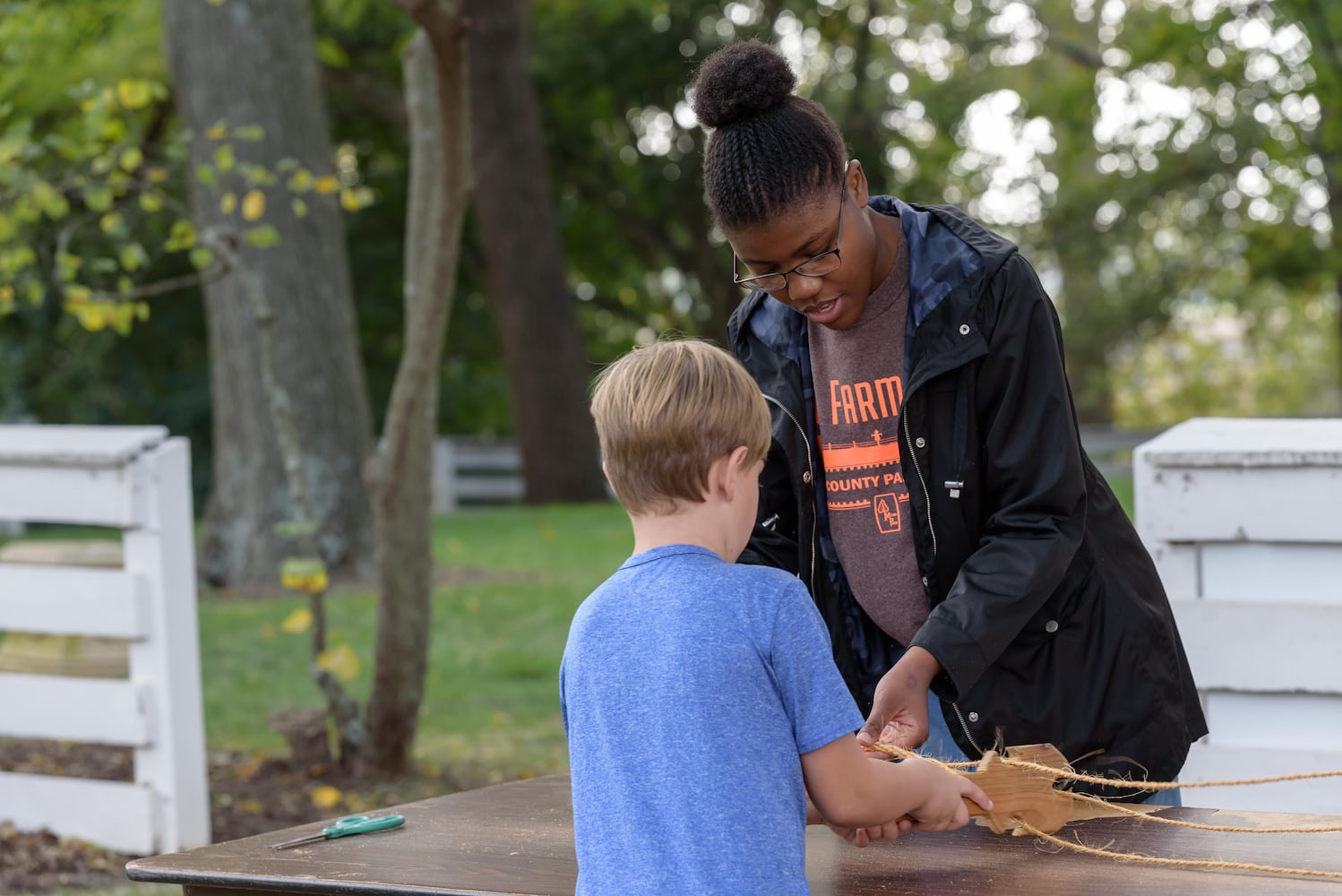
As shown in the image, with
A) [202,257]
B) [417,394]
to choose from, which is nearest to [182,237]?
[202,257]

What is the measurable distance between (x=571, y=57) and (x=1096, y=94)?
5882 mm

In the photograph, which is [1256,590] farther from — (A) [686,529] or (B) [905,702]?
(A) [686,529]

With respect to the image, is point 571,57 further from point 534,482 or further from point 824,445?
point 824,445

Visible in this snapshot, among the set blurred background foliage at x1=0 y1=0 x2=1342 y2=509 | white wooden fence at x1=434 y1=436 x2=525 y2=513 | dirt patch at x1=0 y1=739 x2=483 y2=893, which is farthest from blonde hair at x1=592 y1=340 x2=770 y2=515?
white wooden fence at x1=434 y1=436 x2=525 y2=513

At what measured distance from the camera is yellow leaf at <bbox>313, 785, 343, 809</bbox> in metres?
4.75

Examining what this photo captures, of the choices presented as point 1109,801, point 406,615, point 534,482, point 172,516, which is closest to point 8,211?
point 172,516

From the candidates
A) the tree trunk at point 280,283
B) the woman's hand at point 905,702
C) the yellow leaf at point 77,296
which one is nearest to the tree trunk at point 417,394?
the yellow leaf at point 77,296

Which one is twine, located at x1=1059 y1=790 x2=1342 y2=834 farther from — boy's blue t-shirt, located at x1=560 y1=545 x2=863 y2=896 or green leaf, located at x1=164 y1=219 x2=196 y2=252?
green leaf, located at x1=164 y1=219 x2=196 y2=252

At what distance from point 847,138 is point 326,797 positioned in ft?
35.7

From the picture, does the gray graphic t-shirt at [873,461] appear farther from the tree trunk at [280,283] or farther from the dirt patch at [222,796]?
the tree trunk at [280,283]

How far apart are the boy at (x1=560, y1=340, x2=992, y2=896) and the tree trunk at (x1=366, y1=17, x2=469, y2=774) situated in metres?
3.06

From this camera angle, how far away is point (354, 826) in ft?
7.92

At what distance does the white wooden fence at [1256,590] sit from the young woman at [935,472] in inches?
32.5

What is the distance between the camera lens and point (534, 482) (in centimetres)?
1403
